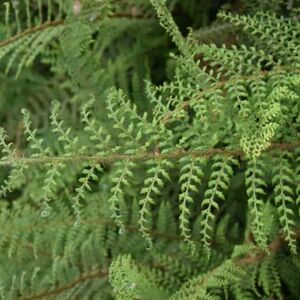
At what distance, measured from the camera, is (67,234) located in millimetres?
1683

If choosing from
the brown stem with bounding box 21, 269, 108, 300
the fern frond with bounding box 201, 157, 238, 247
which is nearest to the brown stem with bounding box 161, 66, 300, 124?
the fern frond with bounding box 201, 157, 238, 247

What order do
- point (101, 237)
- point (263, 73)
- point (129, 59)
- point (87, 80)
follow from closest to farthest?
point (263, 73), point (101, 237), point (87, 80), point (129, 59)

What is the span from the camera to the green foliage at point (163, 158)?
3.73 ft

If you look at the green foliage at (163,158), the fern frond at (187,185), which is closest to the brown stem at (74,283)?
the green foliage at (163,158)

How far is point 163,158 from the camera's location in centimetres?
115

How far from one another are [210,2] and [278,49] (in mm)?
598

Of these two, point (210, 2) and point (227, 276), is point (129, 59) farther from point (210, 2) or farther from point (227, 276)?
point (227, 276)

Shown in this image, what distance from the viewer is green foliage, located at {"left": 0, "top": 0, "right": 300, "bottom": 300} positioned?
3.73 ft

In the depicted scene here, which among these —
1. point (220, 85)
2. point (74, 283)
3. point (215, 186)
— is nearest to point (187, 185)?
point (215, 186)

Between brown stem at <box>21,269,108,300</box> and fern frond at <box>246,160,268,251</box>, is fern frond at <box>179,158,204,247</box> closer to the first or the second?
fern frond at <box>246,160,268,251</box>

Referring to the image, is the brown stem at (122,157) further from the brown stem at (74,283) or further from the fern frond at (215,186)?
the brown stem at (74,283)

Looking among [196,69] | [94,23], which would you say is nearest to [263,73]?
[196,69]

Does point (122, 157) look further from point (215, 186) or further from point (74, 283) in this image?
point (74, 283)

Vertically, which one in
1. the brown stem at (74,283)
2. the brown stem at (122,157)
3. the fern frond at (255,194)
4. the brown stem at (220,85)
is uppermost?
the brown stem at (220,85)
